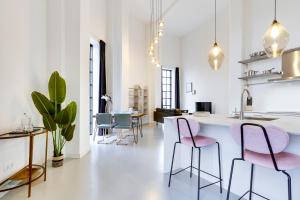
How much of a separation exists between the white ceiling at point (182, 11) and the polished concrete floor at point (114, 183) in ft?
19.5

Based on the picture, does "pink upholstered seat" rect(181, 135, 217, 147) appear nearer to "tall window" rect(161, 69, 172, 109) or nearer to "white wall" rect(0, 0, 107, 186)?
"white wall" rect(0, 0, 107, 186)

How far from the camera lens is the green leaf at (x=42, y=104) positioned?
2.83 metres

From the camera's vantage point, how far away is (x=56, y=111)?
3.11m

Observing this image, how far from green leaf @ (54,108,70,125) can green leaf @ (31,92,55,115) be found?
0.40ft

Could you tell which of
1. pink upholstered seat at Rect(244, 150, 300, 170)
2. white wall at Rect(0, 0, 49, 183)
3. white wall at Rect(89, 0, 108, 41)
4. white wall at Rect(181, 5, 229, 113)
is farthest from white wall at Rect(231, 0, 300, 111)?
white wall at Rect(0, 0, 49, 183)

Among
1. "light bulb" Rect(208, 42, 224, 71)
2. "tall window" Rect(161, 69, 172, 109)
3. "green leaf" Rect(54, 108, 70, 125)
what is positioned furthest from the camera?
"tall window" Rect(161, 69, 172, 109)

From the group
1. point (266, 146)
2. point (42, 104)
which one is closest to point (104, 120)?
point (42, 104)

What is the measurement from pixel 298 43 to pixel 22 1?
5.83m

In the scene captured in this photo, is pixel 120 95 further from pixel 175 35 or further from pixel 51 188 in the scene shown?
pixel 175 35

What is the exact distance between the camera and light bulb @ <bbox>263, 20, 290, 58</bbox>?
99.0 inches

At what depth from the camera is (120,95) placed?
6.57m

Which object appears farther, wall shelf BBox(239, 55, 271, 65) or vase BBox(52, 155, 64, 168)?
wall shelf BBox(239, 55, 271, 65)

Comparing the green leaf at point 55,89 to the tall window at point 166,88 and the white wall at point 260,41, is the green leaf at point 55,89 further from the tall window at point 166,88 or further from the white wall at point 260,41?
the tall window at point 166,88

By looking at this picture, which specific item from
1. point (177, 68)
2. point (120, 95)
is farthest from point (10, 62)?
point (177, 68)
